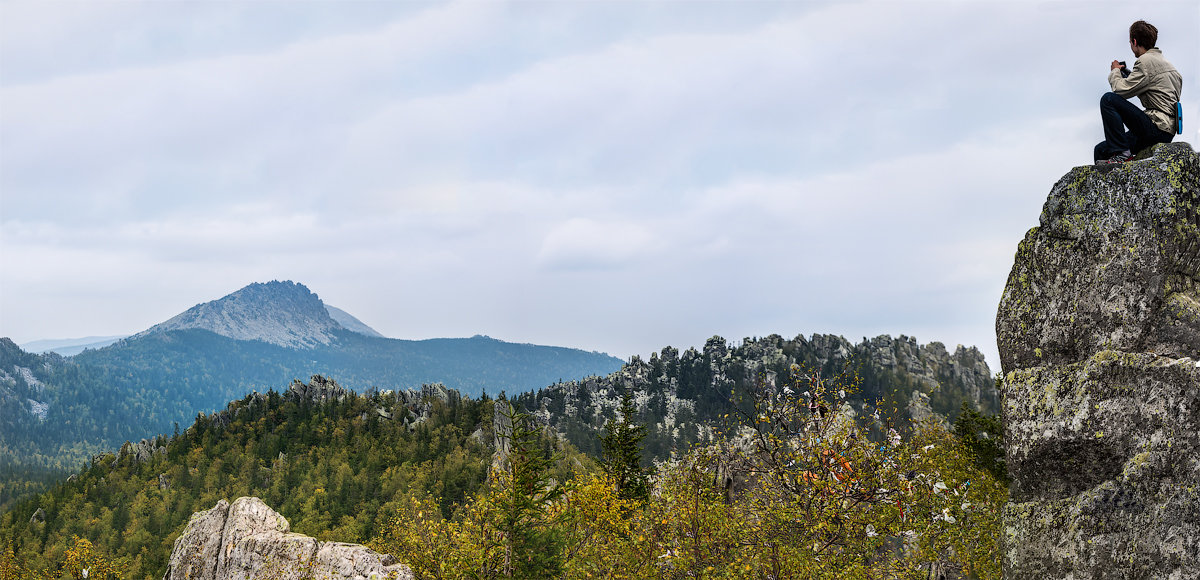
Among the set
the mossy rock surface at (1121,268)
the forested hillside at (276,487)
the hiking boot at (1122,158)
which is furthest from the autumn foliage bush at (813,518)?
the forested hillside at (276,487)

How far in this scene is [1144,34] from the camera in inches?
660

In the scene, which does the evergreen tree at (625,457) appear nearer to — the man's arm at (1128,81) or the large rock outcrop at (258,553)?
the large rock outcrop at (258,553)

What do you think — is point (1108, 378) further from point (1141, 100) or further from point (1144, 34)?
point (1144, 34)

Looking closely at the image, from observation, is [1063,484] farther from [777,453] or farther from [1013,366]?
[777,453]

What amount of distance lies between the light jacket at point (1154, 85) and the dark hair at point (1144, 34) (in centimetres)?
19

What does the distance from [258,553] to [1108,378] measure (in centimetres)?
5301

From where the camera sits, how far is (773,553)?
3000 centimetres

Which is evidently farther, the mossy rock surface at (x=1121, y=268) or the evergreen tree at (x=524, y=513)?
the evergreen tree at (x=524, y=513)

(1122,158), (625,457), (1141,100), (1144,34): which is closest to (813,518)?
(1122,158)

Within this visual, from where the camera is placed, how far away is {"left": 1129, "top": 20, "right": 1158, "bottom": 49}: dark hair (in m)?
16.7

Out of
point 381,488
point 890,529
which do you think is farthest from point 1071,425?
point 381,488

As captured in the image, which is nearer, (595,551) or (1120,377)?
(1120,377)

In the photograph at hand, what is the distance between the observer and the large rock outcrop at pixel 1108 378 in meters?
16.2

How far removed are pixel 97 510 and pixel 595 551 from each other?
616 ft
